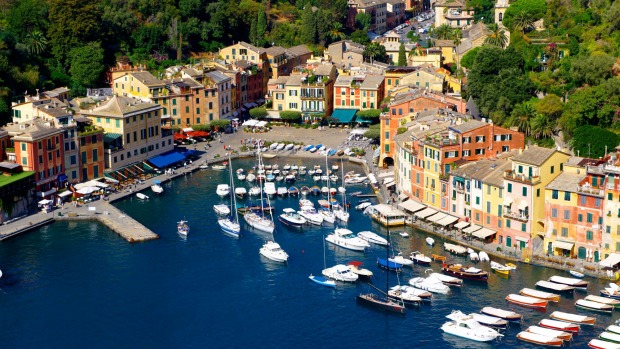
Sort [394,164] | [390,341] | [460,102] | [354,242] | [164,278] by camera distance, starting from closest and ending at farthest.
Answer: [390,341] < [164,278] < [354,242] < [394,164] < [460,102]

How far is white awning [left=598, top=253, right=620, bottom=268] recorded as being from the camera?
73812 millimetres

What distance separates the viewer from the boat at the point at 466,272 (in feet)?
246

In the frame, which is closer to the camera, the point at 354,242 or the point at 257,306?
the point at 257,306

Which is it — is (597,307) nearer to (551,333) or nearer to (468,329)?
(551,333)

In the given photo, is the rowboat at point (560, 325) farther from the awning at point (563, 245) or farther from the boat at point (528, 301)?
the awning at point (563, 245)

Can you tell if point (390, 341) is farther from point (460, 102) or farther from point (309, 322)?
point (460, 102)

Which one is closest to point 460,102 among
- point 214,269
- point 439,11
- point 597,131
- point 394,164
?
point 394,164

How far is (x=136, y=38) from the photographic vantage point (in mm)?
137500

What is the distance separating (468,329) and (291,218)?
87.2 ft

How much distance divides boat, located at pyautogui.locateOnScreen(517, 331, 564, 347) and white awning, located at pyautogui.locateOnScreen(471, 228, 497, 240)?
643 inches

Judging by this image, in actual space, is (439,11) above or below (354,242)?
above

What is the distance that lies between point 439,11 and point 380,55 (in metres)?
31.3

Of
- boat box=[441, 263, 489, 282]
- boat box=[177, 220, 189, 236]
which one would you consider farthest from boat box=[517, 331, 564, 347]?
boat box=[177, 220, 189, 236]

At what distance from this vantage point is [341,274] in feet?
248
